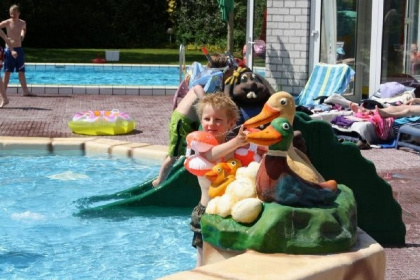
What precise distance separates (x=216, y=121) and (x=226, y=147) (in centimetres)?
23

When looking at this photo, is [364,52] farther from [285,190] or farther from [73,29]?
[73,29]

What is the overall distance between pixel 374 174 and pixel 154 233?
213 cm

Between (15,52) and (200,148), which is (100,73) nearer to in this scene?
(15,52)

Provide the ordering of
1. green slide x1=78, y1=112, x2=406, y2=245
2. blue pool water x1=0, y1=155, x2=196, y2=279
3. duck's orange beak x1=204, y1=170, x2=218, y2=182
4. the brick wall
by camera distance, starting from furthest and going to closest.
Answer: the brick wall → blue pool water x1=0, y1=155, x2=196, y2=279 → green slide x1=78, y1=112, x2=406, y2=245 → duck's orange beak x1=204, y1=170, x2=218, y2=182

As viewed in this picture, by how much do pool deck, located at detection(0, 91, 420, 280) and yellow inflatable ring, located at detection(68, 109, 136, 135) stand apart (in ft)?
0.45

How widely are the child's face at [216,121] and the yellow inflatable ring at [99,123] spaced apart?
6530 mm

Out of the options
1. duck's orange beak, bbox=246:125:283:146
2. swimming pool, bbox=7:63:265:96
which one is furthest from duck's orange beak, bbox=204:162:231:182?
swimming pool, bbox=7:63:265:96

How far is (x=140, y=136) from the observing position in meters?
11.3

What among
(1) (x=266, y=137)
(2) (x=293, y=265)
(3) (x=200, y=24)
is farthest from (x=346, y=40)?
(3) (x=200, y=24)

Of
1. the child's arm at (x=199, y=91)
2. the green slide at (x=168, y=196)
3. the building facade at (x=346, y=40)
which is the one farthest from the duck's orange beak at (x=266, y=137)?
the building facade at (x=346, y=40)

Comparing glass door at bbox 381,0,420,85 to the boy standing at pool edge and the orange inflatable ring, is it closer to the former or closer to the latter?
the boy standing at pool edge

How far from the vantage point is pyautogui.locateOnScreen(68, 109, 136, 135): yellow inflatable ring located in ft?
37.0

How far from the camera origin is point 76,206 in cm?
788

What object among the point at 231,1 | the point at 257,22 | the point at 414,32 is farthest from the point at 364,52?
the point at 231,1
